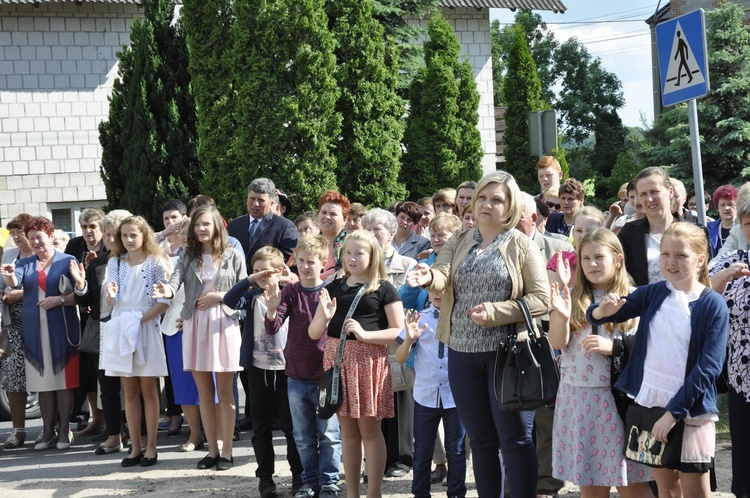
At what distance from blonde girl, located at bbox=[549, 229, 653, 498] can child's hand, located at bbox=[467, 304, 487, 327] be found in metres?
0.40

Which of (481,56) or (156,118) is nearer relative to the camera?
(156,118)

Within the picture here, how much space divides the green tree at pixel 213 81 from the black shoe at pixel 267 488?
28.0 ft

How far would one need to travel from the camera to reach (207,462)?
25.1ft

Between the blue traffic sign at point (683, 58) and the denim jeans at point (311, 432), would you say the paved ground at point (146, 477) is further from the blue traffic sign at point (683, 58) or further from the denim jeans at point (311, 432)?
the blue traffic sign at point (683, 58)

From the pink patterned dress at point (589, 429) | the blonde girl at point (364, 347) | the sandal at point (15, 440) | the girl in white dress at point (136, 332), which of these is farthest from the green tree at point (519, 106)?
the pink patterned dress at point (589, 429)

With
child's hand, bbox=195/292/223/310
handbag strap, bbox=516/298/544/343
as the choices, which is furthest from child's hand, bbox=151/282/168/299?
handbag strap, bbox=516/298/544/343

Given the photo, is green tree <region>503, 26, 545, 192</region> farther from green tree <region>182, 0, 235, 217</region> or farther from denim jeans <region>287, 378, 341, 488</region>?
denim jeans <region>287, 378, 341, 488</region>

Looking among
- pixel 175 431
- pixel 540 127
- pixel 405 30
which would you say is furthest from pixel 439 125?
pixel 175 431

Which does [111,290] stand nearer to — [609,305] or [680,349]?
[609,305]

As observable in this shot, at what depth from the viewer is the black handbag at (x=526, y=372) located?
16.1ft

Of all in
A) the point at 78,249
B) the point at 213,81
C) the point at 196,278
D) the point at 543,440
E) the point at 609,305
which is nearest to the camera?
the point at 609,305

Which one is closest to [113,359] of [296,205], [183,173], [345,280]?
[345,280]

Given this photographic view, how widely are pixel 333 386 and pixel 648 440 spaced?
7.07 ft

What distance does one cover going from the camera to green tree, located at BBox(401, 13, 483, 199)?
20.2m
